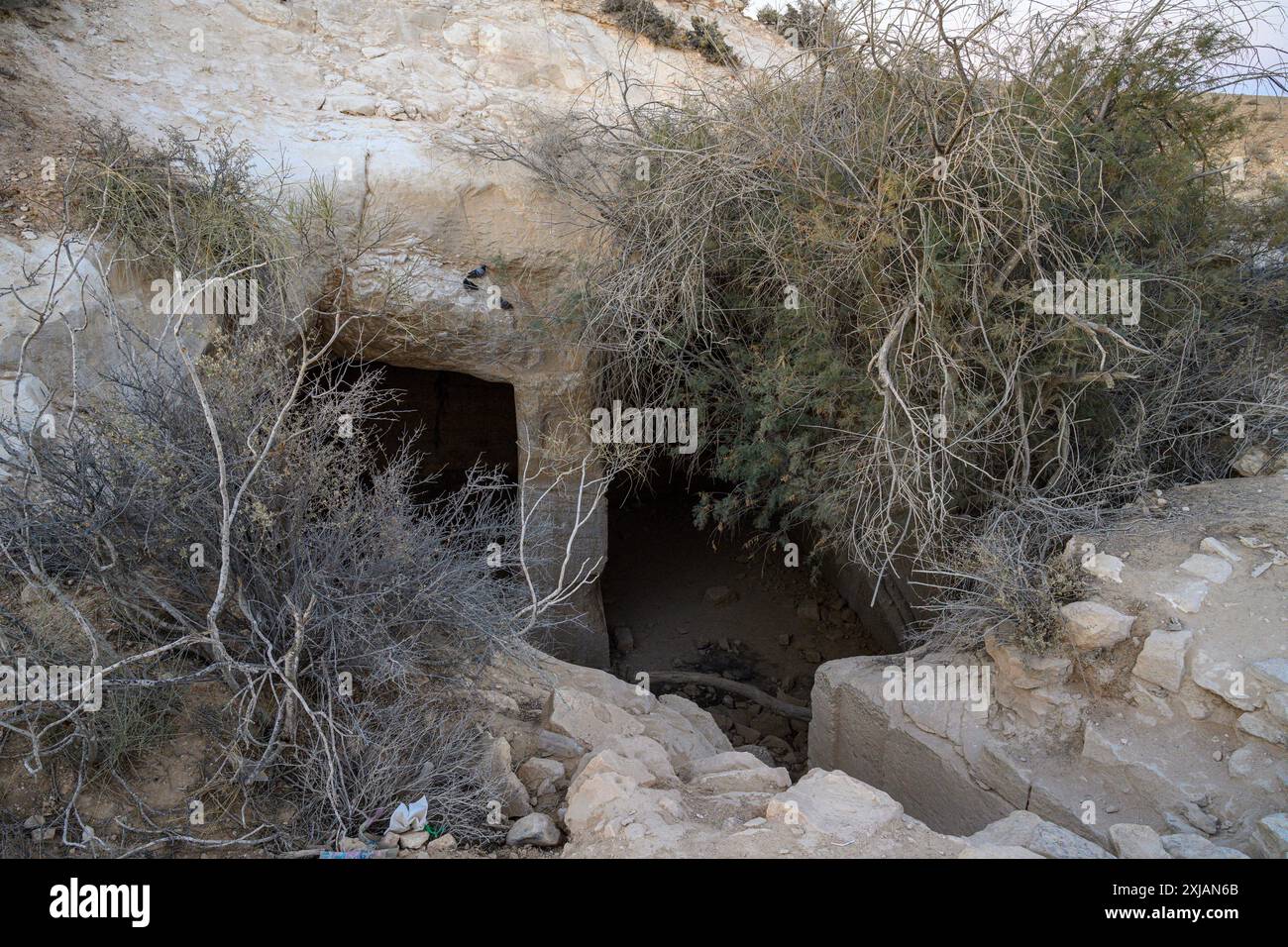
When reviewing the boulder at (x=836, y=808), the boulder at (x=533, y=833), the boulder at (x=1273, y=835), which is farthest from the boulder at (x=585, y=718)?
the boulder at (x=1273, y=835)

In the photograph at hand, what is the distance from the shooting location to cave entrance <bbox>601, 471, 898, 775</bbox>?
6.97 meters

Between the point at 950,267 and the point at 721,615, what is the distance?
13.7 ft

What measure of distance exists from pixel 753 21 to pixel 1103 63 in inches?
176

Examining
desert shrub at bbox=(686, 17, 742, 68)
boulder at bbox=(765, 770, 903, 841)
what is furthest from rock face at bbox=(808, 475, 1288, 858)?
desert shrub at bbox=(686, 17, 742, 68)

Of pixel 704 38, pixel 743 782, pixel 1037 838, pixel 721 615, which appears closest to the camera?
pixel 1037 838

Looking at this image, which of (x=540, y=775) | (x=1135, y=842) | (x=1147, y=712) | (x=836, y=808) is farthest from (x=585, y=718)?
(x=1147, y=712)

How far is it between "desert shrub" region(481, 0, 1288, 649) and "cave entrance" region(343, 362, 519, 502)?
11.9 ft

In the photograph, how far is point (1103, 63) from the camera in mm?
5062

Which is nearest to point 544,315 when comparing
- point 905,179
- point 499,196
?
point 499,196

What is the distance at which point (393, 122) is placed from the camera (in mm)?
6219

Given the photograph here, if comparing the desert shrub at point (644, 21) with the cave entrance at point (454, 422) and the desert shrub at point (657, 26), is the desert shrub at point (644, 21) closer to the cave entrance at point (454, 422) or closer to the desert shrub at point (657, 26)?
the desert shrub at point (657, 26)

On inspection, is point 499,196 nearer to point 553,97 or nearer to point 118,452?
point 553,97

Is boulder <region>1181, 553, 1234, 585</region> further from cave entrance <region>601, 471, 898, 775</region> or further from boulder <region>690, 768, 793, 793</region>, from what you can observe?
cave entrance <region>601, 471, 898, 775</region>

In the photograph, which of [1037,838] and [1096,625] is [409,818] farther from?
[1096,625]
